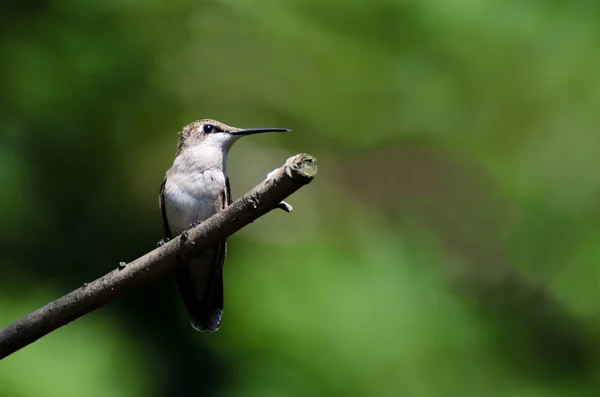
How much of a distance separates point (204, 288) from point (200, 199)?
47cm

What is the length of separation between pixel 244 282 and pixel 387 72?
181 cm

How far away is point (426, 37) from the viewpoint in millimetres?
5344

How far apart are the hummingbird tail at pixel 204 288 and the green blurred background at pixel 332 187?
0.66 meters

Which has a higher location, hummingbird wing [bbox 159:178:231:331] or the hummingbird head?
the hummingbird head

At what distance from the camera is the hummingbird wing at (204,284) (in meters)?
3.37

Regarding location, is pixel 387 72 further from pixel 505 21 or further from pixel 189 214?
pixel 189 214

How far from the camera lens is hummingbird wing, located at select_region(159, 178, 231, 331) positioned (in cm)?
337

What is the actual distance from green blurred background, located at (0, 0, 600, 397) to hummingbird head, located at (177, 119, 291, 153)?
37.5 inches

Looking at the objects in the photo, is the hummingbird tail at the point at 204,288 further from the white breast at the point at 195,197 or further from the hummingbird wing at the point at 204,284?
the white breast at the point at 195,197

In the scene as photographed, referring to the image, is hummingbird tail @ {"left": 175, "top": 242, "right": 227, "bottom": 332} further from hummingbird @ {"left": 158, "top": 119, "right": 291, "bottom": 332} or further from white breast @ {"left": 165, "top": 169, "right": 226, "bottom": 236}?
white breast @ {"left": 165, "top": 169, "right": 226, "bottom": 236}

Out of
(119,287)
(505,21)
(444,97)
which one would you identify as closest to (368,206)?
(444,97)

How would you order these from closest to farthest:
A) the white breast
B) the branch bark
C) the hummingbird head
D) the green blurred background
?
1. the branch bark
2. the white breast
3. the hummingbird head
4. the green blurred background

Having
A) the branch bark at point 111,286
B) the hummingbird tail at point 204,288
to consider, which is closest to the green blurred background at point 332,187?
the hummingbird tail at point 204,288

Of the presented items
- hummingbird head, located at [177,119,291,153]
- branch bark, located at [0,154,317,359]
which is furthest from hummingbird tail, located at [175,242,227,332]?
branch bark, located at [0,154,317,359]
